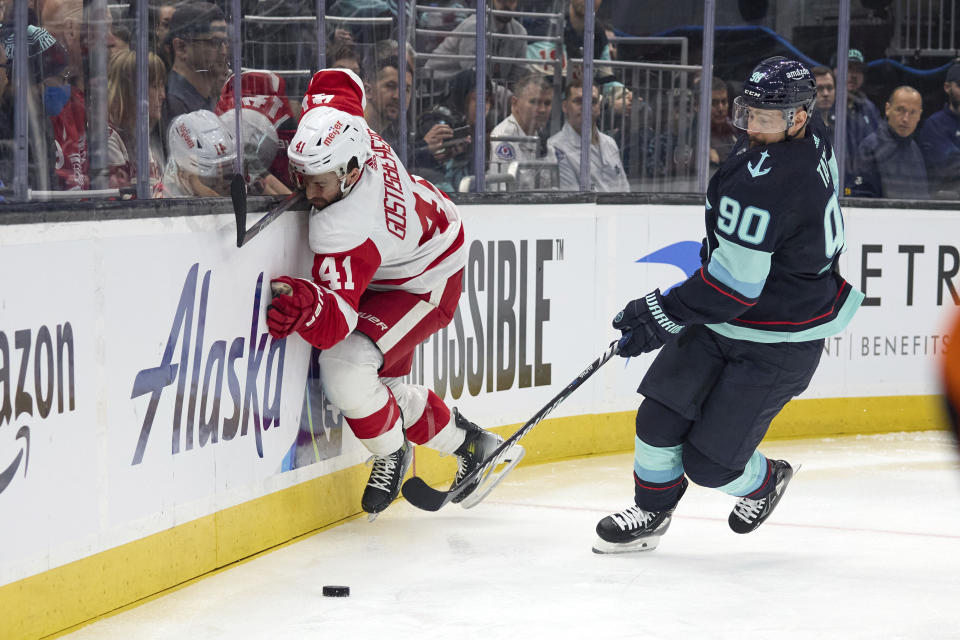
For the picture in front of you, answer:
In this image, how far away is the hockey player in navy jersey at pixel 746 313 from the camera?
332 cm

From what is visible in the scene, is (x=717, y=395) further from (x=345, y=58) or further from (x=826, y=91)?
(x=826, y=91)

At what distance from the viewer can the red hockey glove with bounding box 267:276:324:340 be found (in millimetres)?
3398

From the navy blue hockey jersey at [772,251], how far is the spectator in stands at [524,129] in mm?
1577

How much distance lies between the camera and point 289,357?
12.2 feet

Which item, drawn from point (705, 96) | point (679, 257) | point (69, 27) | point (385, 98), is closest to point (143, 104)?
point (69, 27)

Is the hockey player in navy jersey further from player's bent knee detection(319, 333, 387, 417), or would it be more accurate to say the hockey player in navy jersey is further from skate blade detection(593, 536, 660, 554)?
player's bent knee detection(319, 333, 387, 417)

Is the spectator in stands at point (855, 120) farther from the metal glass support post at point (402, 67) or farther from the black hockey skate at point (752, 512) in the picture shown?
the black hockey skate at point (752, 512)

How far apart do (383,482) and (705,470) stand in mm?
970

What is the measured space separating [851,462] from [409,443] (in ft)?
6.17

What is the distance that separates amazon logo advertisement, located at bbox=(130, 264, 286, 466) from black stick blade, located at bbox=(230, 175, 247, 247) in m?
0.14

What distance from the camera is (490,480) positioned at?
4.13 m

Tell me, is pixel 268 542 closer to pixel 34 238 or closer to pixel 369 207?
pixel 369 207

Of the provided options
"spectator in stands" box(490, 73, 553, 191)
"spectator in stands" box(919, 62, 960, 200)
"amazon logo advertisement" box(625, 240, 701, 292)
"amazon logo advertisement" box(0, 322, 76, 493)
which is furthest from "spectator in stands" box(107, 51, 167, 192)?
"spectator in stands" box(919, 62, 960, 200)

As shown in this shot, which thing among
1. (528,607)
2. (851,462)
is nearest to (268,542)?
(528,607)
